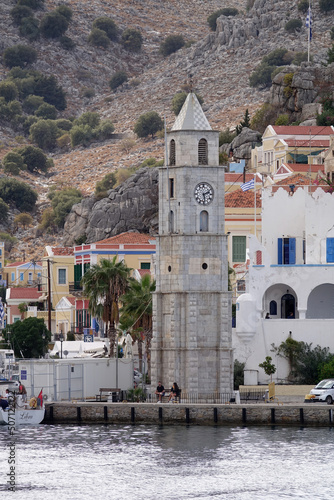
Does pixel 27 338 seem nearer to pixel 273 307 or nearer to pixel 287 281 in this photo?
pixel 273 307

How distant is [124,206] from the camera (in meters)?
125

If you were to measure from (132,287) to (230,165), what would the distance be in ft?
133

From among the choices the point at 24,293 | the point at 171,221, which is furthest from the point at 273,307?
the point at 24,293

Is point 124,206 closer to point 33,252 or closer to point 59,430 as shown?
point 33,252

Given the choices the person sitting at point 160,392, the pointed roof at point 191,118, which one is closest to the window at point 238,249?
the pointed roof at point 191,118

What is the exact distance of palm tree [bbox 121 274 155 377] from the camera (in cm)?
8238

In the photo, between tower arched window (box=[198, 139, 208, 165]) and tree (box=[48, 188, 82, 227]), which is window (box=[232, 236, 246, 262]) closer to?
tower arched window (box=[198, 139, 208, 165])

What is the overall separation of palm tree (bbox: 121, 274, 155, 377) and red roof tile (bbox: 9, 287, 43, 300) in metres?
41.7

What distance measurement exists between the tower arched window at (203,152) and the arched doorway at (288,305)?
13.9m

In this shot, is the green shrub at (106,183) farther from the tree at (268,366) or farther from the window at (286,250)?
the tree at (268,366)

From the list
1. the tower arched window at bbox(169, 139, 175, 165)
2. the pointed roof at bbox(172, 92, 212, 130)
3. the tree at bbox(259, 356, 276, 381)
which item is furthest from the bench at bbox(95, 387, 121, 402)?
Result: the pointed roof at bbox(172, 92, 212, 130)

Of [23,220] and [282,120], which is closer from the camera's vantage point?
[282,120]

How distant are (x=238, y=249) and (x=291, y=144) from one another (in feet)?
80.5

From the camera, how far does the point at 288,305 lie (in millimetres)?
84625
